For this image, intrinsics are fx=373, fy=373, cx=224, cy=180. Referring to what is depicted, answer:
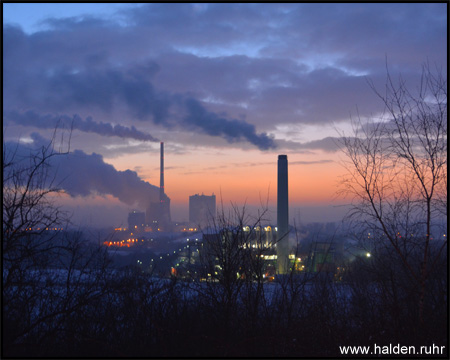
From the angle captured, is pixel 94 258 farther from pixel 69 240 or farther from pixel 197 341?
pixel 197 341

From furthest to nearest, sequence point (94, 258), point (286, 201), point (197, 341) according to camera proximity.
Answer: point (286, 201) → point (94, 258) → point (197, 341)

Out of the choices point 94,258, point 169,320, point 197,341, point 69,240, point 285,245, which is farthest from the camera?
point 285,245

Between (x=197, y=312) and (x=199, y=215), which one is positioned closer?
(x=197, y=312)

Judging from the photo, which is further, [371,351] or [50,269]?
[50,269]

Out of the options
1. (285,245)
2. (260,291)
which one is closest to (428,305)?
(260,291)

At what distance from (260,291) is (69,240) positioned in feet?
8.31

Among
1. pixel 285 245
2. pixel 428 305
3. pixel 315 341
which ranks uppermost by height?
pixel 428 305

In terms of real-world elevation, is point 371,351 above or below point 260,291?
below

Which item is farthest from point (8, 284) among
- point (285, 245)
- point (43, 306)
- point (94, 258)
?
point (285, 245)

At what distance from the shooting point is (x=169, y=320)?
446cm

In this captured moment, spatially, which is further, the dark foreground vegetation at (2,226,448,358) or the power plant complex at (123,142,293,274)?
the power plant complex at (123,142,293,274)

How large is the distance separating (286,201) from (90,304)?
1195 inches

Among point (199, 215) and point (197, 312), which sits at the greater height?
point (199, 215)

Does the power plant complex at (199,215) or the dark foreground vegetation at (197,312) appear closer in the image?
the dark foreground vegetation at (197,312)
